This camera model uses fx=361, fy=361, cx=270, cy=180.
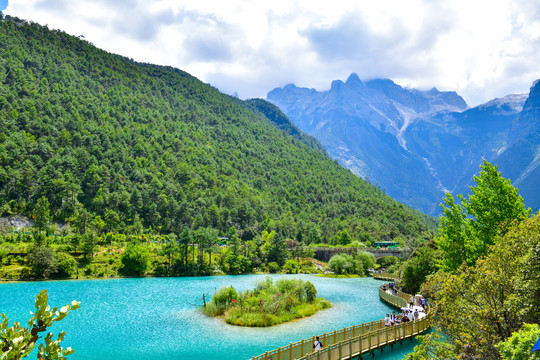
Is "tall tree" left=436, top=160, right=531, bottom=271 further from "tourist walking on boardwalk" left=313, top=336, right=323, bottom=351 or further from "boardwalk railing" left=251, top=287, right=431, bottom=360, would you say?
"tourist walking on boardwalk" left=313, top=336, right=323, bottom=351

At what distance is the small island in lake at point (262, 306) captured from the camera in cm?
3847

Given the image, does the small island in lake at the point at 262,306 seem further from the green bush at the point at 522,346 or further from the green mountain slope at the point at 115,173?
the green mountain slope at the point at 115,173

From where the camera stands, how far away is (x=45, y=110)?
148 metres

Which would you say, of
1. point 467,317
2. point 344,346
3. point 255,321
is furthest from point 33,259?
point 467,317

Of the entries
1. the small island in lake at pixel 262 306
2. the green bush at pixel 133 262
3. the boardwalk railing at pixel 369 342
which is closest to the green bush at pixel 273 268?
the green bush at pixel 133 262

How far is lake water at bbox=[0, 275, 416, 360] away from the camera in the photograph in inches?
1175

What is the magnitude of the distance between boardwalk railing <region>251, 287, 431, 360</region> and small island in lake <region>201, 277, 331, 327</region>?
36.9 ft

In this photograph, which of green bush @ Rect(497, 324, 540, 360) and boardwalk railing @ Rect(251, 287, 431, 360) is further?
boardwalk railing @ Rect(251, 287, 431, 360)

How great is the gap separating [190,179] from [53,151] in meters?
54.5

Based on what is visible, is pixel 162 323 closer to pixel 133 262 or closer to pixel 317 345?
pixel 317 345

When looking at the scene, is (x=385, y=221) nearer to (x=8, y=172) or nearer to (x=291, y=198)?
(x=291, y=198)

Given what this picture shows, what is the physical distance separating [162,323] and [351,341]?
68.3ft

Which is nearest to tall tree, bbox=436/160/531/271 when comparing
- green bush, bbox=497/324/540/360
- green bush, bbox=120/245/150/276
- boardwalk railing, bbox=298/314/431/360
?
boardwalk railing, bbox=298/314/431/360

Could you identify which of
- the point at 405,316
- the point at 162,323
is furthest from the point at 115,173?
the point at 405,316
